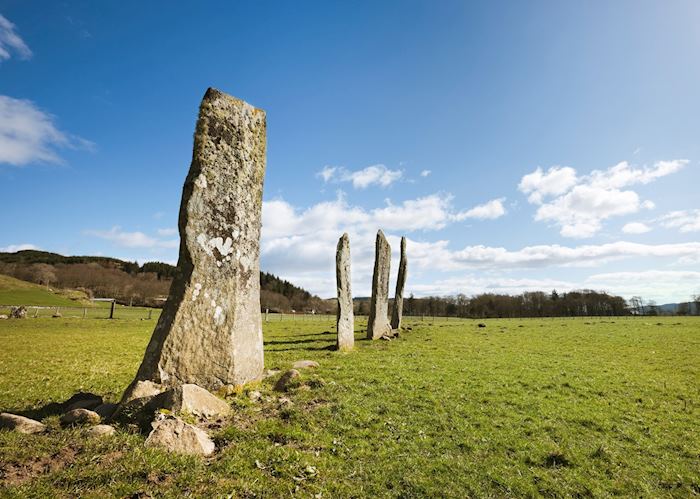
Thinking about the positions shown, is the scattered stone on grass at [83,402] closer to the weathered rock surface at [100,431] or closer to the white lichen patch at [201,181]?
the weathered rock surface at [100,431]

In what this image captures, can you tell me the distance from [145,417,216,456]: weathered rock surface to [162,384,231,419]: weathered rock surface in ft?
1.87

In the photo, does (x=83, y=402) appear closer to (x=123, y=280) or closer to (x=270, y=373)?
(x=270, y=373)

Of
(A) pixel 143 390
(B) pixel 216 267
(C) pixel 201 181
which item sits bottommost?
(A) pixel 143 390

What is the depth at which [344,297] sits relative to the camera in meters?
20.2

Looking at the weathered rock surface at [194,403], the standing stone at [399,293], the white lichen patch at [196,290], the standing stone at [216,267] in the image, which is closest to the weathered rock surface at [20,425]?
the standing stone at [216,267]

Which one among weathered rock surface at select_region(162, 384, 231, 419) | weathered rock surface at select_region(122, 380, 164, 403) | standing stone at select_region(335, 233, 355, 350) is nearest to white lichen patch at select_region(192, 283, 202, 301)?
weathered rock surface at select_region(122, 380, 164, 403)

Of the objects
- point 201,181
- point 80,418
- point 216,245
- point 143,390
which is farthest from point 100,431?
point 201,181

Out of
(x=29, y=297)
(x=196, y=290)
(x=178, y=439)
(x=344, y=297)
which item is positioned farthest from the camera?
(x=29, y=297)

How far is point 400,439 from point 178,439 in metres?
4.05

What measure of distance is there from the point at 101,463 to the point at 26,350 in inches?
643

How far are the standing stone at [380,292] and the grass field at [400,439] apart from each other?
8.93 meters

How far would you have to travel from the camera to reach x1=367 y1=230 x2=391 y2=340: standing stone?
79.1 feet

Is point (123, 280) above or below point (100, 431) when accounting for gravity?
above

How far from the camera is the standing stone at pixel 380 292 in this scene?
24.1 m
